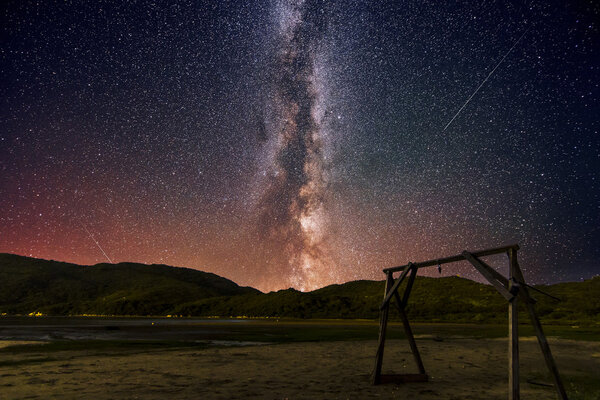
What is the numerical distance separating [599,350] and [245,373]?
18089 millimetres

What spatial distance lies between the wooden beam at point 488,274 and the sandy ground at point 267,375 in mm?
3077

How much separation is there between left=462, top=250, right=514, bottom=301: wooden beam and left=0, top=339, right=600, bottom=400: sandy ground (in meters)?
3.08

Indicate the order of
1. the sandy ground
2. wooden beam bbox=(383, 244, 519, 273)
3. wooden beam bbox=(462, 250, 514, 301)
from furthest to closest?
the sandy ground → wooden beam bbox=(383, 244, 519, 273) → wooden beam bbox=(462, 250, 514, 301)

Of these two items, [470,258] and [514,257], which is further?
[470,258]

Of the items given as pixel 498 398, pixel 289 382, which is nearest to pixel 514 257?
pixel 498 398

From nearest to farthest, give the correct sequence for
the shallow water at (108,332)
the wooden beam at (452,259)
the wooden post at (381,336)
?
the wooden beam at (452,259), the wooden post at (381,336), the shallow water at (108,332)

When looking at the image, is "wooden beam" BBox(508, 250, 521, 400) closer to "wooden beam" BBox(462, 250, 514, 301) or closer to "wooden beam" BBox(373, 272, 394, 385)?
"wooden beam" BBox(462, 250, 514, 301)

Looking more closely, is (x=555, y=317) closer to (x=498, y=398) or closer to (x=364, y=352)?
(x=364, y=352)

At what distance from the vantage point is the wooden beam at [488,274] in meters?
6.58

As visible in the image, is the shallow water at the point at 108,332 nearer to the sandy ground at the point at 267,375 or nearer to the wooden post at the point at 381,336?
the sandy ground at the point at 267,375

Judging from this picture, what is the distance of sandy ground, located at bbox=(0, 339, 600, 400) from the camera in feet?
28.4

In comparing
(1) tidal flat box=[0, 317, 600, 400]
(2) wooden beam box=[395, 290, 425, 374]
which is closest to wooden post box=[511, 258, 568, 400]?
(1) tidal flat box=[0, 317, 600, 400]

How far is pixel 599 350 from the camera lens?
62.0 ft

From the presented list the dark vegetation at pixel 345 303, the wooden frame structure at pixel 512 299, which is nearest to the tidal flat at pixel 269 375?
the wooden frame structure at pixel 512 299
